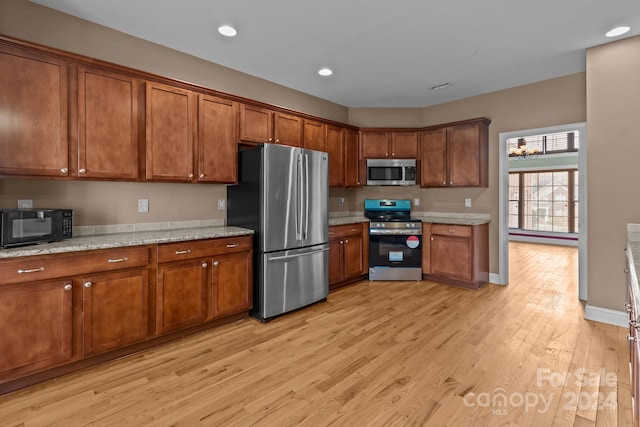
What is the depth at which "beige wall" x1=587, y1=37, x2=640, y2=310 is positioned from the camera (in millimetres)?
3031

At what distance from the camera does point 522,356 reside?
250 cm

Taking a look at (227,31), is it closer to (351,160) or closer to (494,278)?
(351,160)

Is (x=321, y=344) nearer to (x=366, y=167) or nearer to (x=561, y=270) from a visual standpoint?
(x=366, y=167)

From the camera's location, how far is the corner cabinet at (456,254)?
4.32 meters

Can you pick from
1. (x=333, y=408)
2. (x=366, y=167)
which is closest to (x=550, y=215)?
(x=366, y=167)

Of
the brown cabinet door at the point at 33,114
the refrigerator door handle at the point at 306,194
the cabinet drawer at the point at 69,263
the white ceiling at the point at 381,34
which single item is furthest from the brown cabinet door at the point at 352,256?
the brown cabinet door at the point at 33,114

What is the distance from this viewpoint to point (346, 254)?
4465 mm

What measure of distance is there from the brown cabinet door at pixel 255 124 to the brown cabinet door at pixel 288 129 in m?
0.11

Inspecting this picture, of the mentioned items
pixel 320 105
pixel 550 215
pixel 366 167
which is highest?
pixel 320 105

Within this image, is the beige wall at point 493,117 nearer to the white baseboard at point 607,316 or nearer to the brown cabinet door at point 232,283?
the white baseboard at point 607,316

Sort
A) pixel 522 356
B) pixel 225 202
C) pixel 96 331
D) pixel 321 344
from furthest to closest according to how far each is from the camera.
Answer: pixel 225 202 < pixel 321 344 < pixel 522 356 < pixel 96 331

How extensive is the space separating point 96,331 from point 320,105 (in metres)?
4.05

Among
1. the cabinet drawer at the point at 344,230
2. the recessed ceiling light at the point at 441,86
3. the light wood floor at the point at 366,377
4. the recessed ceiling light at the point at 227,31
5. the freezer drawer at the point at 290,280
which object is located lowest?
the light wood floor at the point at 366,377

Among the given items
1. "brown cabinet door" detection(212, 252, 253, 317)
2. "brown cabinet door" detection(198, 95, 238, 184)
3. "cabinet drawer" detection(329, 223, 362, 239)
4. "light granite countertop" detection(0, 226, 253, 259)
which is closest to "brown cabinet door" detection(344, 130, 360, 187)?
"cabinet drawer" detection(329, 223, 362, 239)
